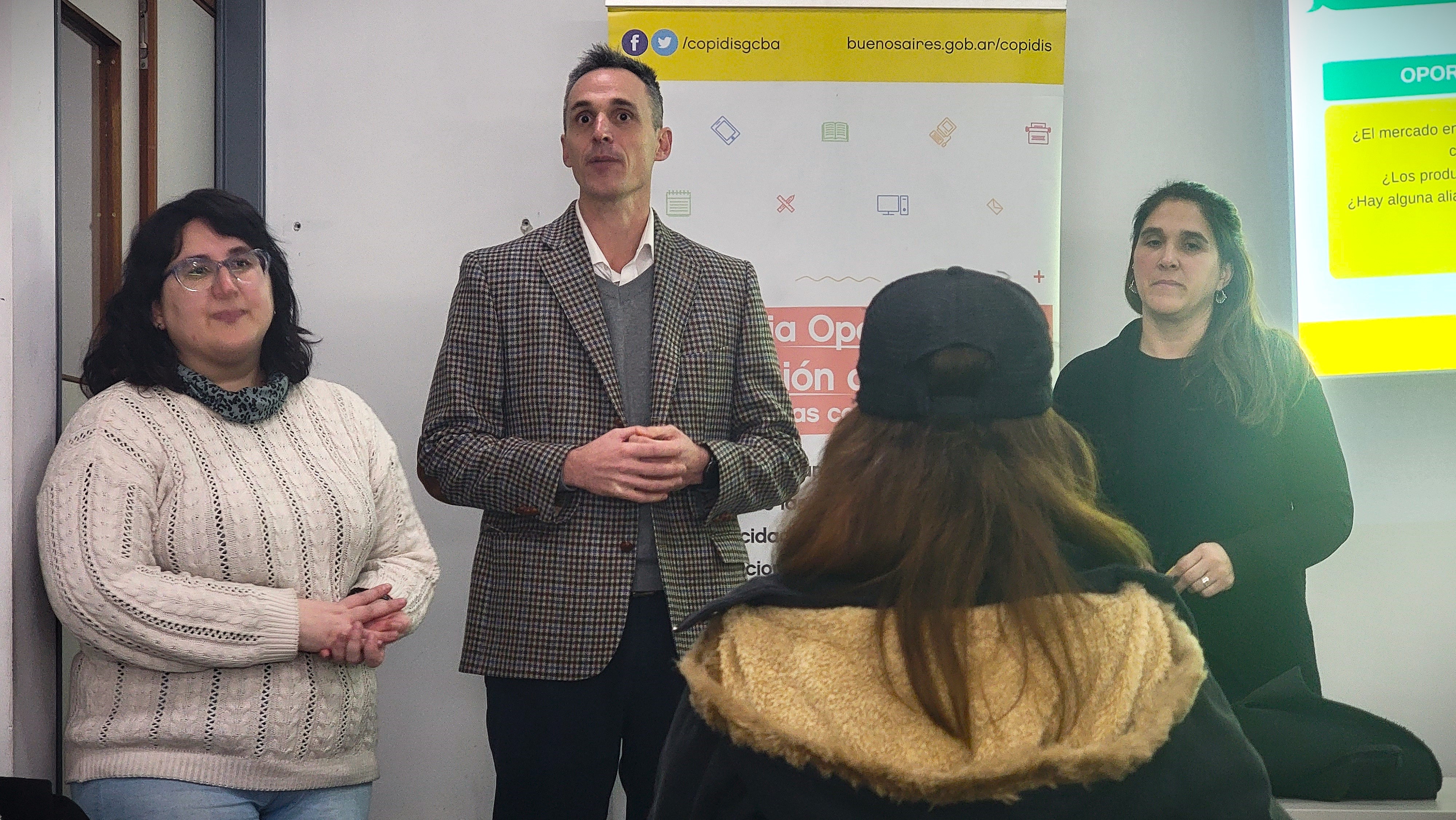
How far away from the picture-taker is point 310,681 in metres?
1.99

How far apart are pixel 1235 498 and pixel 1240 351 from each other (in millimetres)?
301

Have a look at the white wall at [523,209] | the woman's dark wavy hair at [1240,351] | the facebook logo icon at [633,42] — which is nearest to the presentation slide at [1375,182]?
the white wall at [523,209]

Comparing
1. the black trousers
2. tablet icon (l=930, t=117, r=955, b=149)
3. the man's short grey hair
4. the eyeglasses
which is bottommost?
the black trousers

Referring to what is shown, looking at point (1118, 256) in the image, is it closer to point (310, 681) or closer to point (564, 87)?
point (564, 87)

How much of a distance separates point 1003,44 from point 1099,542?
2357mm

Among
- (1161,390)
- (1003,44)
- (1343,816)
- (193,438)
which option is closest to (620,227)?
(193,438)

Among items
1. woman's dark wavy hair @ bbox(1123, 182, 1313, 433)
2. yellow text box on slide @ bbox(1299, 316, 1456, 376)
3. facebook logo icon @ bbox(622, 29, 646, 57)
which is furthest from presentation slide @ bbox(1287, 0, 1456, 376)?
facebook logo icon @ bbox(622, 29, 646, 57)

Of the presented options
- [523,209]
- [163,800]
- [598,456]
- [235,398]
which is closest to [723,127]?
[523,209]

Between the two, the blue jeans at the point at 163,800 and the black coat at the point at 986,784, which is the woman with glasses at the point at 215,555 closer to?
the blue jeans at the point at 163,800

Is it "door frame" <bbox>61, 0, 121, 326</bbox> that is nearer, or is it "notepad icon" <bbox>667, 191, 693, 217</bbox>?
"door frame" <bbox>61, 0, 121, 326</bbox>

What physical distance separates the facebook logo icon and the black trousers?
1.57 metres

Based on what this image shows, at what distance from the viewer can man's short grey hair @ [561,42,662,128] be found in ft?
8.38

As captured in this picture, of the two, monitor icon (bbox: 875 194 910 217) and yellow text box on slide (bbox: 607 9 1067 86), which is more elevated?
yellow text box on slide (bbox: 607 9 1067 86)

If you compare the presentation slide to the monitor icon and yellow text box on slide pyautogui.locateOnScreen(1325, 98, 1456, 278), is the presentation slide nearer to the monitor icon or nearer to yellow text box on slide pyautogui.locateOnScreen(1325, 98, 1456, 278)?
yellow text box on slide pyautogui.locateOnScreen(1325, 98, 1456, 278)
